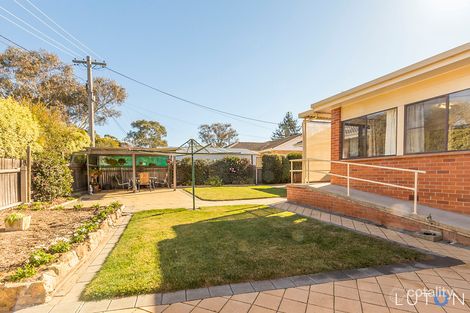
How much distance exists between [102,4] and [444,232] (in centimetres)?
1359

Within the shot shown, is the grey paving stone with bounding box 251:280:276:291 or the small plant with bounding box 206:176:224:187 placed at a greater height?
the grey paving stone with bounding box 251:280:276:291

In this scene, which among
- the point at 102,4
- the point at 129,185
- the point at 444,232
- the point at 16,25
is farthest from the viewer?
the point at 129,185

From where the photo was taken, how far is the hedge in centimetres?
1611

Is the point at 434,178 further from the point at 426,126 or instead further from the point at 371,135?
the point at 371,135

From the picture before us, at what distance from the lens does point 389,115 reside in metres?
6.41

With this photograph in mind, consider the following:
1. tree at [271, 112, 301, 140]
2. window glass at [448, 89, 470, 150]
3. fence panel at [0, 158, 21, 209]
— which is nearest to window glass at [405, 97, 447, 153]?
window glass at [448, 89, 470, 150]

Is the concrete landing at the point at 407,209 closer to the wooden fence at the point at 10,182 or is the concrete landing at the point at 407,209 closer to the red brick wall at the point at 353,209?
the red brick wall at the point at 353,209

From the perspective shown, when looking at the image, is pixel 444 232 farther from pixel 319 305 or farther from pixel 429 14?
pixel 429 14

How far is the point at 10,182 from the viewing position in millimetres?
6992

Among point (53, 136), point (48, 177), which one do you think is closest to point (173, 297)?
point (48, 177)

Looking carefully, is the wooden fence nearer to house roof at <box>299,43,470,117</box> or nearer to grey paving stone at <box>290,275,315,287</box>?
grey paving stone at <box>290,275,315,287</box>

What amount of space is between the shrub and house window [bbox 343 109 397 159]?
33.9 ft

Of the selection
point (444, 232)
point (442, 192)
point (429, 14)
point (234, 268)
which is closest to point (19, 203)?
point (234, 268)

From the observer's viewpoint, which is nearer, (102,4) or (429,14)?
(429,14)
